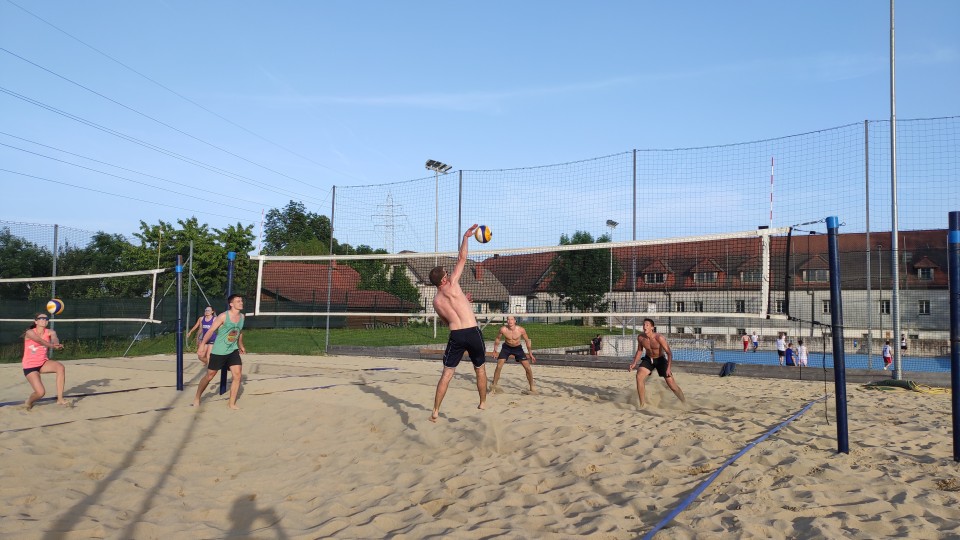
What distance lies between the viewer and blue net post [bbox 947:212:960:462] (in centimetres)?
505

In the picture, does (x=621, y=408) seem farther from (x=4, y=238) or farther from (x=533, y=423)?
(x=4, y=238)

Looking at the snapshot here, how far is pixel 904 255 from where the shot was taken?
13961 mm

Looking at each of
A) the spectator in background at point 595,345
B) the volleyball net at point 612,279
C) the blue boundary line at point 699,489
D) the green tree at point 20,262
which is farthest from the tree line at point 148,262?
the blue boundary line at point 699,489

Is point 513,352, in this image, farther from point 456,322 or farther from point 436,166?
point 436,166

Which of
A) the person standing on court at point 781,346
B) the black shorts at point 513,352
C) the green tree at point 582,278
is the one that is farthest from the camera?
the person standing on court at point 781,346

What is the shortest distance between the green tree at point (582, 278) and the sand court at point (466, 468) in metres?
5.49

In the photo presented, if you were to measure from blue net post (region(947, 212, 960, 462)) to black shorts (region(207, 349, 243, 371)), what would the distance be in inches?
287

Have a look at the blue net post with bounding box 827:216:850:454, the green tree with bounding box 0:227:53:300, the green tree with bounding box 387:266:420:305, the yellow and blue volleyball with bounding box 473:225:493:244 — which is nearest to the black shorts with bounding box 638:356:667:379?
the yellow and blue volleyball with bounding box 473:225:493:244

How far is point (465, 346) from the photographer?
282 inches

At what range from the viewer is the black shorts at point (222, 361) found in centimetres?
827

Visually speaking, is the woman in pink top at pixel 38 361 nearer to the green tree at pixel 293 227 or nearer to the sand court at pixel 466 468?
the sand court at pixel 466 468

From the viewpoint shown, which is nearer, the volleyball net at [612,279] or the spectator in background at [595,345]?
the volleyball net at [612,279]

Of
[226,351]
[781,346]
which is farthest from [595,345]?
[226,351]

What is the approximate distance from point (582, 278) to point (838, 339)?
1008 cm
